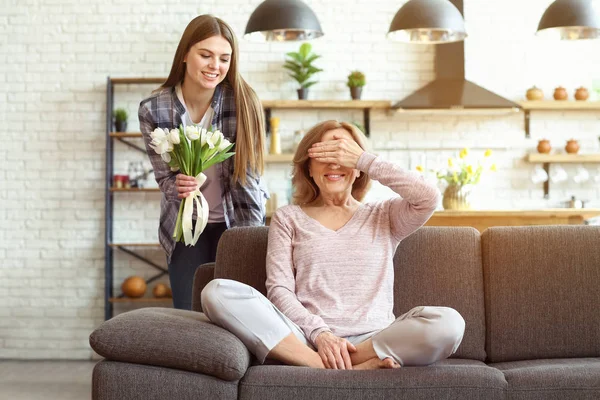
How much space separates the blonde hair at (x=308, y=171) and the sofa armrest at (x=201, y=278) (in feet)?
1.47

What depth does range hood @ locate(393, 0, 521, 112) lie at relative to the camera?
6.16 m

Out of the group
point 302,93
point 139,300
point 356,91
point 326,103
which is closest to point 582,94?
point 356,91

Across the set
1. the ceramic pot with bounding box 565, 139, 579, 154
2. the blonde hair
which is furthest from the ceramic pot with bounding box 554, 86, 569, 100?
the blonde hair

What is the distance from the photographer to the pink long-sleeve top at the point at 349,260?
8.80ft

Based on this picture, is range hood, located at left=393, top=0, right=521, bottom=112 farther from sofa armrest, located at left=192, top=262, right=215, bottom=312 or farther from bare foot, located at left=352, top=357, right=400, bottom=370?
bare foot, located at left=352, top=357, right=400, bottom=370

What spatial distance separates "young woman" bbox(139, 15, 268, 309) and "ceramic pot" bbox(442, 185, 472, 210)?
2625mm

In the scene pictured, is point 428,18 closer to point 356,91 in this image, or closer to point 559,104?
point 356,91

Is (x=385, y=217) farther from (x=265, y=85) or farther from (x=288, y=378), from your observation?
(x=265, y=85)

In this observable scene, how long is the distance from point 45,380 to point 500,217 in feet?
10.1

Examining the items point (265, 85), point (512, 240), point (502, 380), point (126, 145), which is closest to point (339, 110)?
point (265, 85)

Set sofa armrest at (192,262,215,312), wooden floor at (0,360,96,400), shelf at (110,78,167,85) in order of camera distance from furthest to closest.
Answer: shelf at (110,78,167,85)
wooden floor at (0,360,96,400)
sofa armrest at (192,262,215,312)

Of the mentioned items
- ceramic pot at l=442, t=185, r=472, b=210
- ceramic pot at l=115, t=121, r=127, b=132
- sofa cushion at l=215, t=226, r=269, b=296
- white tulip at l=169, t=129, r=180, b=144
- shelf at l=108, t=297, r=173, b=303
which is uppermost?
ceramic pot at l=115, t=121, r=127, b=132

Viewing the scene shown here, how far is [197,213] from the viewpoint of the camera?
317 centimetres

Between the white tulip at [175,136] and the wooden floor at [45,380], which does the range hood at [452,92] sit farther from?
the white tulip at [175,136]
